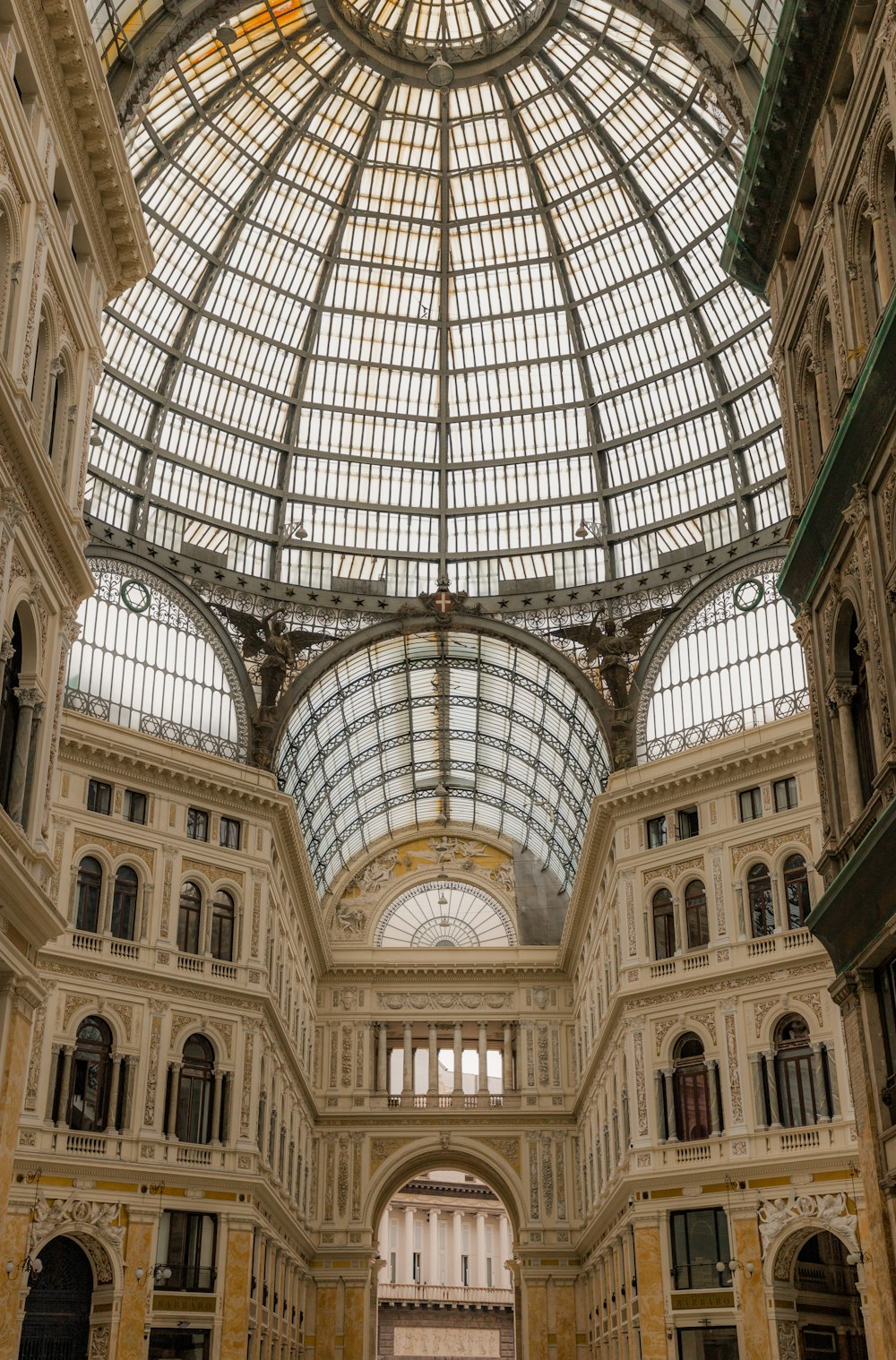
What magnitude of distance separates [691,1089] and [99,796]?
21.9m

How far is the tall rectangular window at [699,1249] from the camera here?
145 ft

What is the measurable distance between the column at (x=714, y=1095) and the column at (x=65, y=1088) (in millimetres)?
20309

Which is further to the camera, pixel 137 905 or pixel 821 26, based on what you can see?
pixel 137 905

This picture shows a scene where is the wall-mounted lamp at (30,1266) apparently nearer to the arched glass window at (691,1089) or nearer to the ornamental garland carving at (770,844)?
the arched glass window at (691,1089)

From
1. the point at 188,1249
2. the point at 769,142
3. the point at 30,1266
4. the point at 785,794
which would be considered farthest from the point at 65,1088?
the point at 769,142

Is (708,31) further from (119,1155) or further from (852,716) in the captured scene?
(119,1155)

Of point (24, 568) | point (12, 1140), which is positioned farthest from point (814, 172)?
point (12, 1140)

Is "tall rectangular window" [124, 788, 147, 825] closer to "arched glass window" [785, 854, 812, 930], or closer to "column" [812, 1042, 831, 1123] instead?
"arched glass window" [785, 854, 812, 930]

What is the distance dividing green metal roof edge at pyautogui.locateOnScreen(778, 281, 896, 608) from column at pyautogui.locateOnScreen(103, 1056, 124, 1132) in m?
27.5

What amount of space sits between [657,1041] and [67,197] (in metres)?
33.6

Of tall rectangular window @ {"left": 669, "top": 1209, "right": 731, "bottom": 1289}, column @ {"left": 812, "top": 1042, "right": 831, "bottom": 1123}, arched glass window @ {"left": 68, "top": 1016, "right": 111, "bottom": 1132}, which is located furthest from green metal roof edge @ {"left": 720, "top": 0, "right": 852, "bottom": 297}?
arched glass window @ {"left": 68, "top": 1016, "right": 111, "bottom": 1132}

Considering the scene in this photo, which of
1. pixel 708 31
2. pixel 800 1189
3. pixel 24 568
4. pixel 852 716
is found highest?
pixel 708 31

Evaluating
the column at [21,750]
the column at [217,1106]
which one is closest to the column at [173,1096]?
the column at [217,1106]

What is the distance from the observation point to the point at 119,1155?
4372cm
